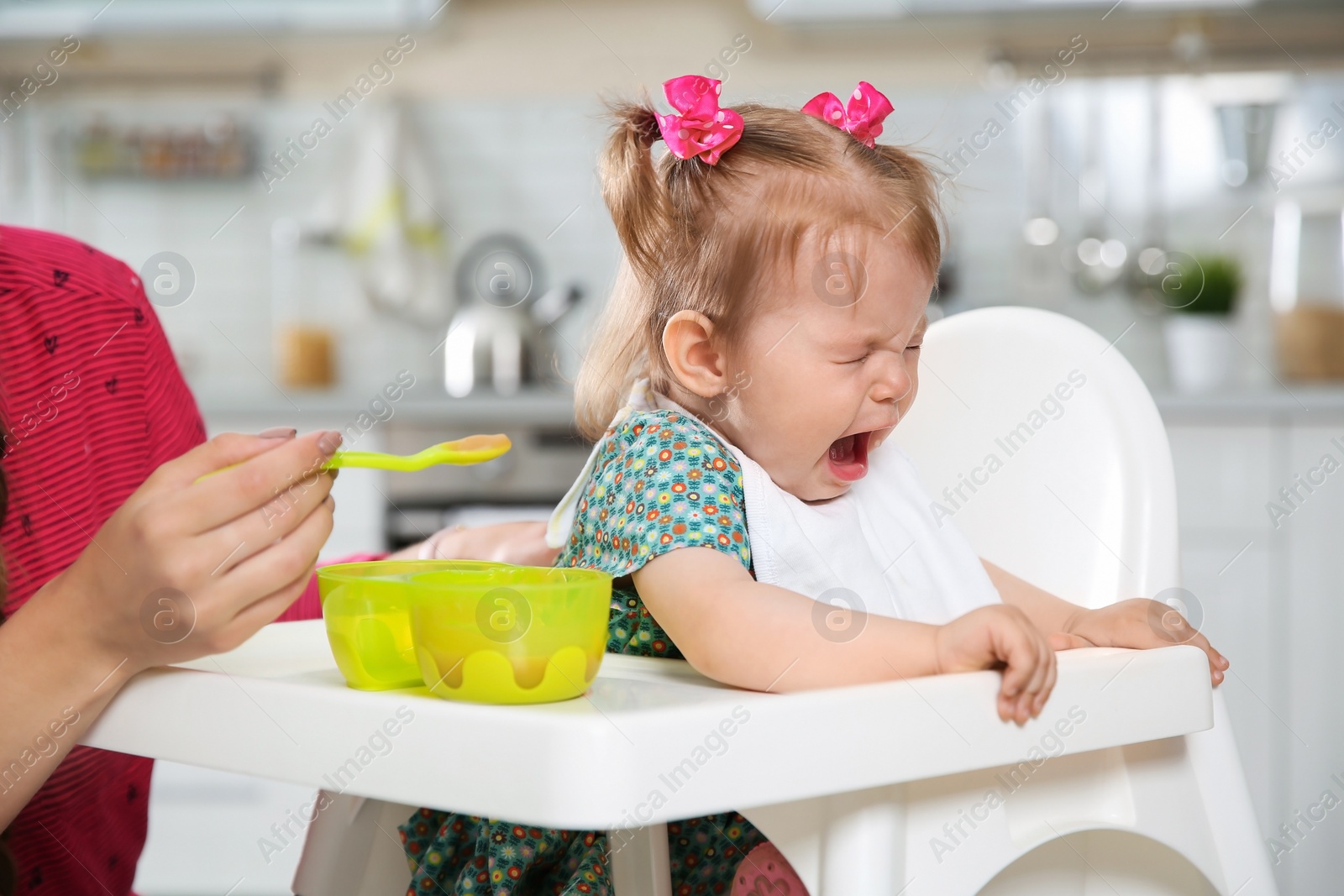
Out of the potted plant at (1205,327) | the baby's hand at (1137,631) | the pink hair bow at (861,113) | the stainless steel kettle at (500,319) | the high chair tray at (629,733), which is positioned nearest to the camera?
the high chair tray at (629,733)

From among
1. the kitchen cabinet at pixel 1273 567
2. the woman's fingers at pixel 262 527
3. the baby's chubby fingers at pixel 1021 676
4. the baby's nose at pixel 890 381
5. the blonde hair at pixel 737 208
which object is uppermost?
the blonde hair at pixel 737 208

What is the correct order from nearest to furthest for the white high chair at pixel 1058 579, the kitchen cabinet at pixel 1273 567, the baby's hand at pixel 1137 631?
the white high chair at pixel 1058 579
the baby's hand at pixel 1137 631
the kitchen cabinet at pixel 1273 567

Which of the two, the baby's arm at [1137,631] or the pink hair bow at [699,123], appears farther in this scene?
the pink hair bow at [699,123]

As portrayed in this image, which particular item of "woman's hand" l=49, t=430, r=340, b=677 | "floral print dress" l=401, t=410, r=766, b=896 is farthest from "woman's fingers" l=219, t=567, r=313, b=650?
"floral print dress" l=401, t=410, r=766, b=896

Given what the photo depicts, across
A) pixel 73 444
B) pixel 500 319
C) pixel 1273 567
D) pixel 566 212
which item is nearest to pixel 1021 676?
pixel 73 444

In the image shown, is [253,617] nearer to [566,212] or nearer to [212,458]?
[212,458]

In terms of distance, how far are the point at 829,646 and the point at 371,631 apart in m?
0.22

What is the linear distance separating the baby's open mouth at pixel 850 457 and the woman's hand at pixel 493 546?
227mm

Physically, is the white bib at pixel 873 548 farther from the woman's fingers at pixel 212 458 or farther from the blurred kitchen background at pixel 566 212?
the blurred kitchen background at pixel 566 212

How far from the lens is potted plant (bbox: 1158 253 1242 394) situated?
2.53 metres

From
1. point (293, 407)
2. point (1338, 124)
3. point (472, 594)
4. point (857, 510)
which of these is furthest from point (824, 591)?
point (1338, 124)

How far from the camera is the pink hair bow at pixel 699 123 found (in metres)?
0.82

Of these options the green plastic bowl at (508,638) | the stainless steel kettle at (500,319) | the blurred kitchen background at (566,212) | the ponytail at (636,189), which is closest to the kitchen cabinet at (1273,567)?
the blurred kitchen background at (566,212)

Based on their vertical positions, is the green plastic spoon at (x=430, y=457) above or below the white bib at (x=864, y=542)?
above
